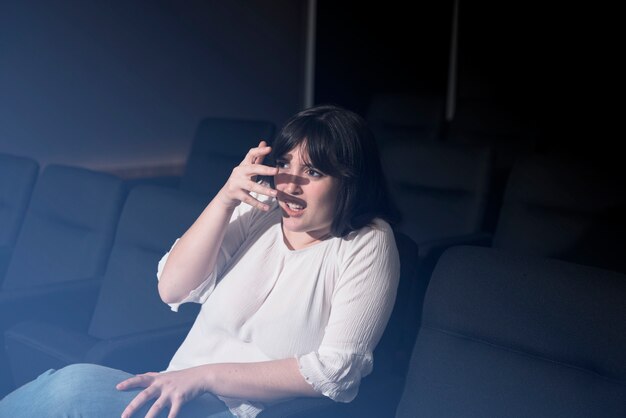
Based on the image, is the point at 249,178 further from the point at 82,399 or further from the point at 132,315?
the point at 132,315

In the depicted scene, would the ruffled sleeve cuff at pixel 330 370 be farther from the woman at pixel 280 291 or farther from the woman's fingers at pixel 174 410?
the woman's fingers at pixel 174 410

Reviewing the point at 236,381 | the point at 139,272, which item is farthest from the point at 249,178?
the point at 139,272

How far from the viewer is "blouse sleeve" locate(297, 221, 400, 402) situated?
151cm

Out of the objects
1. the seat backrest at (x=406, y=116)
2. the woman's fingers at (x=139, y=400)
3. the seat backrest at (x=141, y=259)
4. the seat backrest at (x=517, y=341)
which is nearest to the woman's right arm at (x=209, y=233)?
the woman's fingers at (x=139, y=400)

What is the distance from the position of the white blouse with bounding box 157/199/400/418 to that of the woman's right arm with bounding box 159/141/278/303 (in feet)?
0.12

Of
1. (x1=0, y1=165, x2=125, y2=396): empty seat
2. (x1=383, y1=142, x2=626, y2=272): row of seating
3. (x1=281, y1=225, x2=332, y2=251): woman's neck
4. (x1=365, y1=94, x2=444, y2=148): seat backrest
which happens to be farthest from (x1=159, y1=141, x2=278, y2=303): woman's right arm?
(x1=365, y1=94, x2=444, y2=148): seat backrest

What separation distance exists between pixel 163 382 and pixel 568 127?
15.9 ft

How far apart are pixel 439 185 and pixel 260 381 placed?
1.72 metres

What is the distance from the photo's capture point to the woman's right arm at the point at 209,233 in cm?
157

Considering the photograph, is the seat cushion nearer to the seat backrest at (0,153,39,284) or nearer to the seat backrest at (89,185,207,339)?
the seat backrest at (89,185,207,339)

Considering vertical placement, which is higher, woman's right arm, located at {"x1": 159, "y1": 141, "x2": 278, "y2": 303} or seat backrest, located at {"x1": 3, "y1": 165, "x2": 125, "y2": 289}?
woman's right arm, located at {"x1": 159, "y1": 141, "x2": 278, "y2": 303}

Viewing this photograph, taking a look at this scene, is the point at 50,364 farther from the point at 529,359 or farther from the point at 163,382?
the point at 529,359

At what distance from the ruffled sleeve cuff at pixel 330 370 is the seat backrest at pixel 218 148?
2.22 meters

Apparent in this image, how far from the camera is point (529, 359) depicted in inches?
57.1
